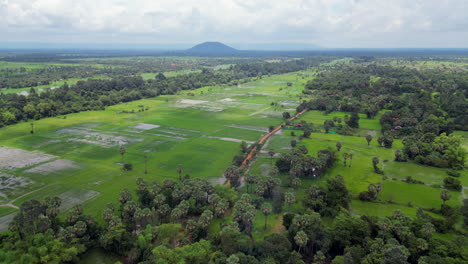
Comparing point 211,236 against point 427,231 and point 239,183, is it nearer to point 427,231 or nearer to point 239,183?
point 239,183

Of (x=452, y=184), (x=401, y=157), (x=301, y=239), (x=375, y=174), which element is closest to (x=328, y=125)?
(x=401, y=157)

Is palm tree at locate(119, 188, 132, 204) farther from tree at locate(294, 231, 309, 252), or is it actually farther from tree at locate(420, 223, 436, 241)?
tree at locate(420, 223, 436, 241)

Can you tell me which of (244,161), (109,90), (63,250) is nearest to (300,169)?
(244,161)

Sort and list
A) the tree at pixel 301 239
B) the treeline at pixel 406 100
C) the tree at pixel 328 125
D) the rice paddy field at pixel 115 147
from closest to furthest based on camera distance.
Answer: the tree at pixel 301 239 → the rice paddy field at pixel 115 147 → the tree at pixel 328 125 → the treeline at pixel 406 100

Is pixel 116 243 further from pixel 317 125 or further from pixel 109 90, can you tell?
pixel 109 90

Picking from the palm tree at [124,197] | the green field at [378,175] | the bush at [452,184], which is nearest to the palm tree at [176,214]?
the palm tree at [124,197]

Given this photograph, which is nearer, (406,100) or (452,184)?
(452,184)

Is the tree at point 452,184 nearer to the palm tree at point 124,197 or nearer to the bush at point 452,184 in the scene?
the bush at point 452,184
